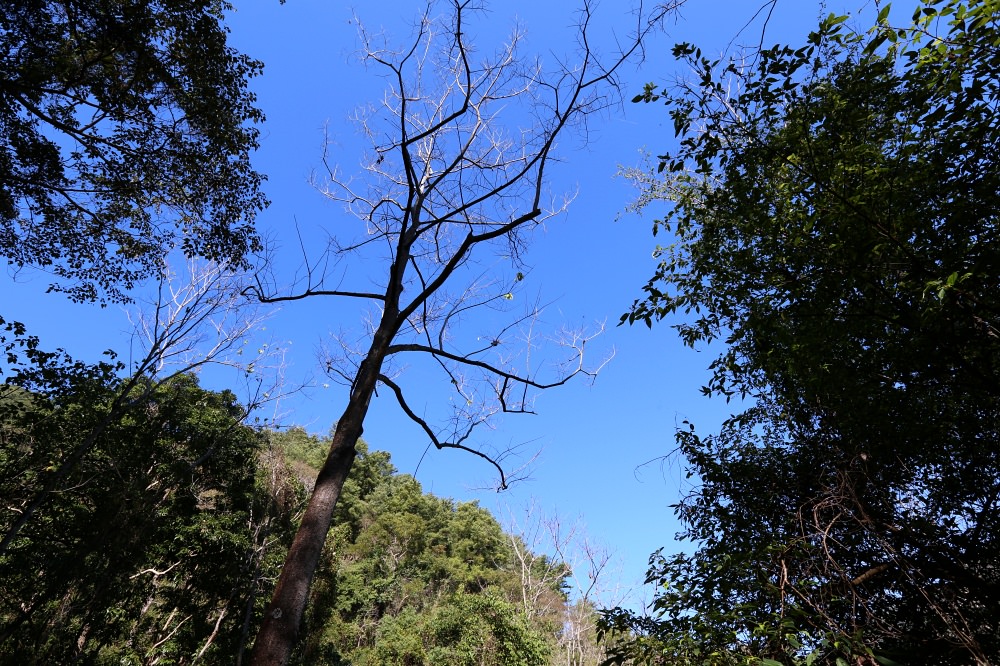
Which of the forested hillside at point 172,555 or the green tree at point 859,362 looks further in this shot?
the forested hillside at point 172,555

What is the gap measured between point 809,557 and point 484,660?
1669 centimetres

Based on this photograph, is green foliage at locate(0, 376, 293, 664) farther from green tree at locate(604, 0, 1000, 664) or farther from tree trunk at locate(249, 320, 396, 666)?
green tree at locate(604, 0, 1000, 664)

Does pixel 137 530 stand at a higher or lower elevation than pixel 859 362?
higher

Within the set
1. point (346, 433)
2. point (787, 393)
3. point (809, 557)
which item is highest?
point (787, 393)

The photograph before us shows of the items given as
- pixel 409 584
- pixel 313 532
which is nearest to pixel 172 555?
pixel 313 532

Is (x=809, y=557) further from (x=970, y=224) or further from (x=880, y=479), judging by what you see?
(x=970, y=224)

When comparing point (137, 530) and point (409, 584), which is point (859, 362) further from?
point (409, 584)

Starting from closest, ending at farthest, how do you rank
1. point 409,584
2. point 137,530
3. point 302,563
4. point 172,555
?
1. point 302,563
2. point 137,530
3. point 172,555
4. point 409,584

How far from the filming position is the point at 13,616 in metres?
11.7

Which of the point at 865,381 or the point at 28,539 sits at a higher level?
the point at 28,539

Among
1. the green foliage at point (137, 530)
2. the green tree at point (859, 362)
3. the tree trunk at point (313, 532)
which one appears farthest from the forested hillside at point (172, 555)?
the green tree at point (859, 362)

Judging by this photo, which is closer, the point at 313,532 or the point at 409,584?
the point at 313,532

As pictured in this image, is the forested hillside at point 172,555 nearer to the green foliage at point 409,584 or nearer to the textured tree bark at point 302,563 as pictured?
the green foliage at point 409,584

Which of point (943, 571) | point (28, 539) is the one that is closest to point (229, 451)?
point (28, 539)
